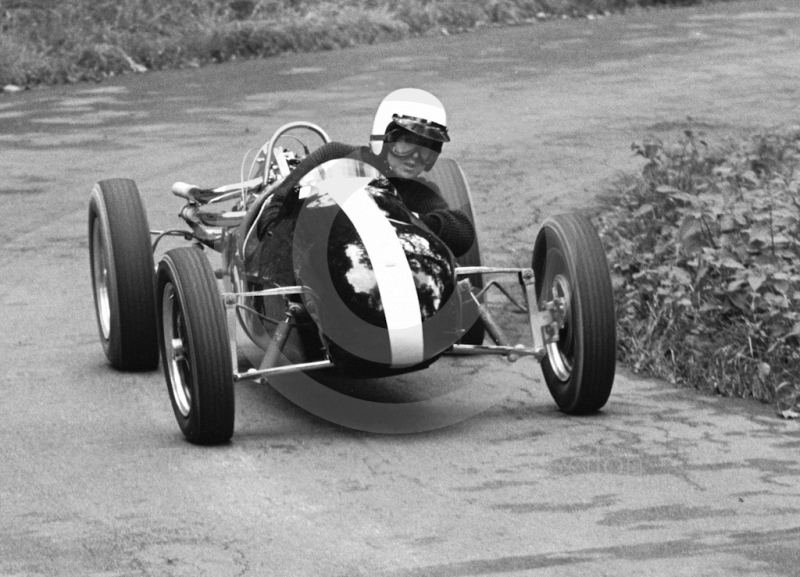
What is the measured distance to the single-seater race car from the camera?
6.13 m

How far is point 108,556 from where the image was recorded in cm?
498

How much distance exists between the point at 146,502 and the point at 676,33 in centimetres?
1581

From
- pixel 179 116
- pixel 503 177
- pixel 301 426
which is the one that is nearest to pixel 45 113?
pixel 179 116

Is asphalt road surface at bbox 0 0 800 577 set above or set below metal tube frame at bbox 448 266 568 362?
below

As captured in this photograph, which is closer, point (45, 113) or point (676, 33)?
point (45, 113)

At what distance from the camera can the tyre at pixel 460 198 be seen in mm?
7805

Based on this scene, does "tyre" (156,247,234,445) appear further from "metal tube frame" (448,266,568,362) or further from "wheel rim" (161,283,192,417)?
"metal tube frame" (448,266,568,362)

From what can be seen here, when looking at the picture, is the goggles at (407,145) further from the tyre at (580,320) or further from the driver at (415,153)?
the tyre at (580,320)

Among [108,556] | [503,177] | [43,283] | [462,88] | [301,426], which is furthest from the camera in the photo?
[462,88]

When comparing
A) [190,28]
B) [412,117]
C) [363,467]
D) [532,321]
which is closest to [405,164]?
[412,117]

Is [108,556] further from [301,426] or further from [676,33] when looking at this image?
[676,33]

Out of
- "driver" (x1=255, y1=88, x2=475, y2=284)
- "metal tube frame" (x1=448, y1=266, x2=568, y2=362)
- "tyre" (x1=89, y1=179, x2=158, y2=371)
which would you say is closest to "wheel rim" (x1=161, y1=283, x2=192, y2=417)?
"driver" (x1=255, y1=88, x2=475, y2=284)

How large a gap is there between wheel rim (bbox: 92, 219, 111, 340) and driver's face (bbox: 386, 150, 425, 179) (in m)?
1.83

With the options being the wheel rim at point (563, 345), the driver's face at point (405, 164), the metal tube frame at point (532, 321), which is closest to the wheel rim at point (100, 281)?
the driver's face at point (405, 164)
